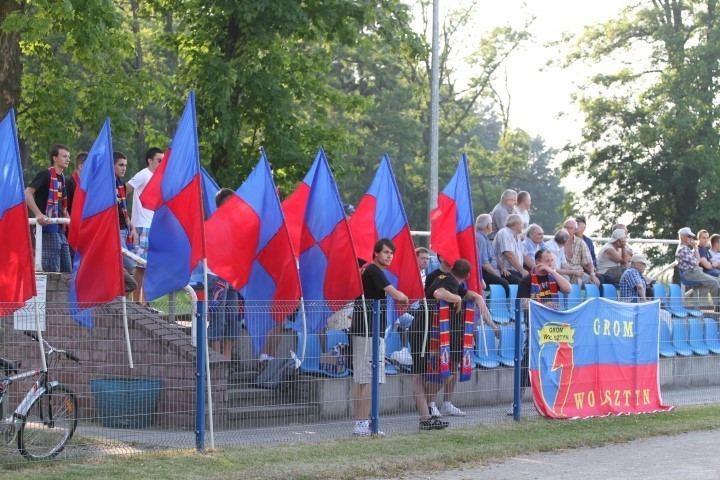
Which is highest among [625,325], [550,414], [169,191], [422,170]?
[422,170]

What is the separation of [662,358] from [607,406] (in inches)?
92.2

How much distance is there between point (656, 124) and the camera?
43844mm

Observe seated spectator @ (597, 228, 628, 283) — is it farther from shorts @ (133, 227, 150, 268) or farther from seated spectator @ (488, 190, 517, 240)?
shorts @ (133, 227, 150, 268)

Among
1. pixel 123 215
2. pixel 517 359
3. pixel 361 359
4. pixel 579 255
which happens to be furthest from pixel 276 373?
pixel 579 255

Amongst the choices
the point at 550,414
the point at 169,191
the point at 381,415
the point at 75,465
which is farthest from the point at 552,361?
the point at 75,465

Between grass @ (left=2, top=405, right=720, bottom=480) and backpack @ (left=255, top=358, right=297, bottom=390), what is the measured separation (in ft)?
2.41

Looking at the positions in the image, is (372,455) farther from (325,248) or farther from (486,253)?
(486,253)

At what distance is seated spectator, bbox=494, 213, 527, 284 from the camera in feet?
57.5

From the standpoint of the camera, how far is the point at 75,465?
1027 centimetres

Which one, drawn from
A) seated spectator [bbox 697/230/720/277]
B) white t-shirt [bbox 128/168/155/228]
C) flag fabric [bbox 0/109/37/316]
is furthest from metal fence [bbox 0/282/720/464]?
seated spectator [bbox 697/230/720/277]

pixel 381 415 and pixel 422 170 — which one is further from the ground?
pixel 422 170

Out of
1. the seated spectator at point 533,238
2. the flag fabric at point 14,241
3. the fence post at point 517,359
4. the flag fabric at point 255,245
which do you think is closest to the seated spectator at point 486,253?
the seated spectator at point 533,238

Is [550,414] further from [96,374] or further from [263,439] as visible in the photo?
[96,374]

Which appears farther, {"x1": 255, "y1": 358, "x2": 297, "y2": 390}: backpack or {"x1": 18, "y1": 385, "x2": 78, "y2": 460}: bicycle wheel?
{"x1": 255, "y1": 358, "x2": 297, "y2": 390}: backpack
